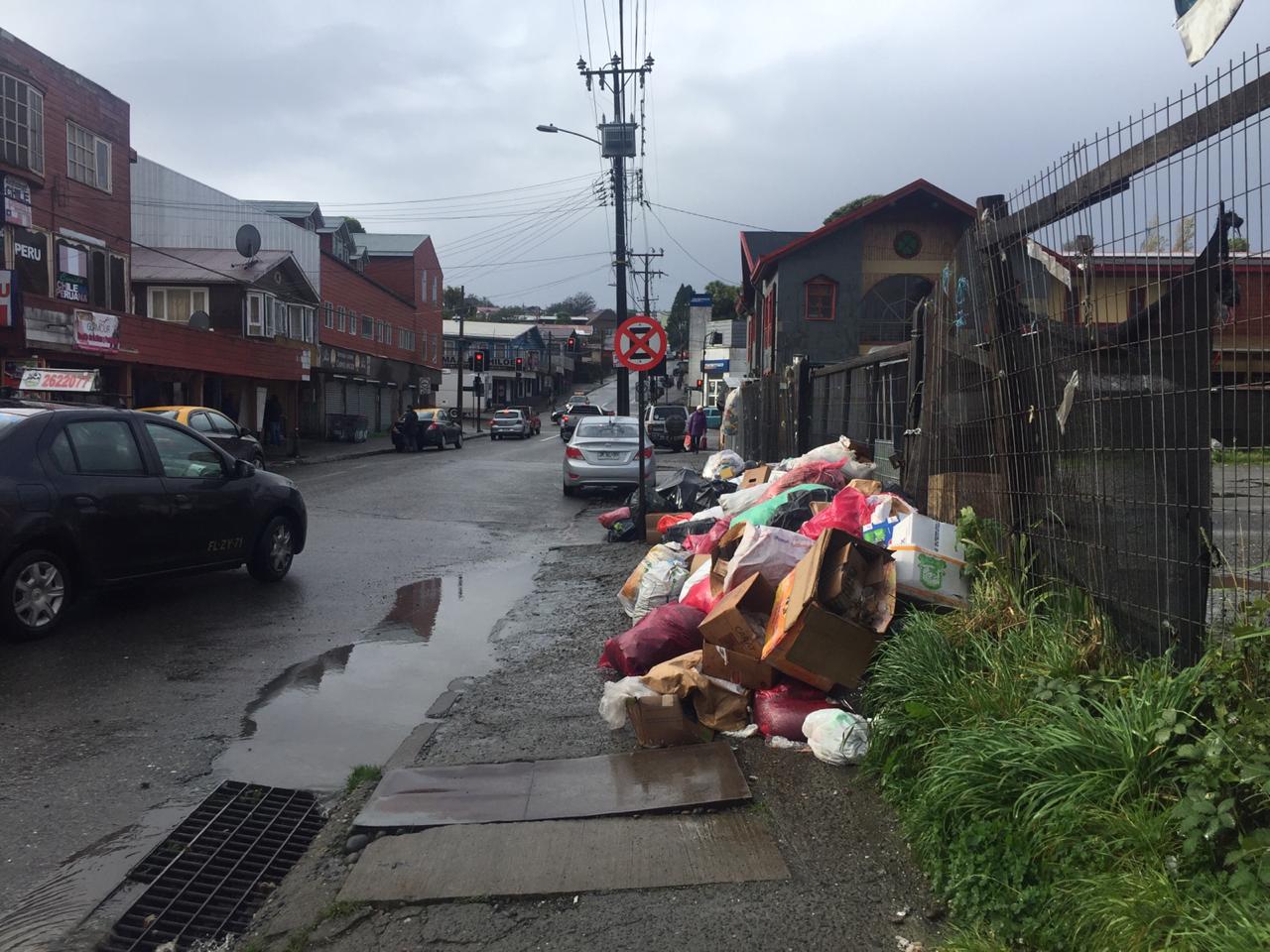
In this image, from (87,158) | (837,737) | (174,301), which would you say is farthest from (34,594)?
(174,301)

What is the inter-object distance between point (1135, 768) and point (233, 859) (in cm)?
329

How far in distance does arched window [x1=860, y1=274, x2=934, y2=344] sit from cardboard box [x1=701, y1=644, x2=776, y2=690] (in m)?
30.7

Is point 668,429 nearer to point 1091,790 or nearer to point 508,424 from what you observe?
point 508,424

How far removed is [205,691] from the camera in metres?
6.39

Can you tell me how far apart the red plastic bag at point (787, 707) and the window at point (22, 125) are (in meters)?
24.6

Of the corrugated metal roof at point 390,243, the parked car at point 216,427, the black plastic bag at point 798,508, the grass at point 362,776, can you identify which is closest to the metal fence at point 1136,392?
the black plastic bag at point 798,508

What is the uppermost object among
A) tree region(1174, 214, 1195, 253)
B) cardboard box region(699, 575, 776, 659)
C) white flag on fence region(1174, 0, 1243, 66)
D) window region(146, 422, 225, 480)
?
white flag on fence region(1174, 0, 1243, 66)

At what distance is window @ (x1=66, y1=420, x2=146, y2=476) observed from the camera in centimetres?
780

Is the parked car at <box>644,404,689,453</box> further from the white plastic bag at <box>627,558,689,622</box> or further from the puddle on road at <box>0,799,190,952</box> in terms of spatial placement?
the puddle on road at <box>0,799,190,952</box>

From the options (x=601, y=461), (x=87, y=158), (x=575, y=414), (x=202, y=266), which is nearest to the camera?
(x=601, y=461)

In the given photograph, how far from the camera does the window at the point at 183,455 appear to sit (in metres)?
8.62

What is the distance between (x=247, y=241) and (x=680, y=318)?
9760cm

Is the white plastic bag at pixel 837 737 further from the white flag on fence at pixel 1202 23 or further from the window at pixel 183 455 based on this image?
the window at pixel 183 455

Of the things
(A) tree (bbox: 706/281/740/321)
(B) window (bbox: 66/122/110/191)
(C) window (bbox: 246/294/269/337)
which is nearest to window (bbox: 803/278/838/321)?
(C) window (bbox: 246/294/269/337)
